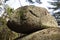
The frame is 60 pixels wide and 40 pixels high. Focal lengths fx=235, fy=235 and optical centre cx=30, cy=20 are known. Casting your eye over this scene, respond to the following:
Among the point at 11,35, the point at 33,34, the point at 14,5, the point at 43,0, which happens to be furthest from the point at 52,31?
the point at 43,0

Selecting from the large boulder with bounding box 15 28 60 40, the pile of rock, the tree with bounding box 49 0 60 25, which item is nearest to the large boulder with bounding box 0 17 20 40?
the pile of rock

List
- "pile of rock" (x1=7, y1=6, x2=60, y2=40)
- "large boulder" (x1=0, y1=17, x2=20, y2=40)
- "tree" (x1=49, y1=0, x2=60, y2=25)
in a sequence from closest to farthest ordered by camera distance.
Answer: "pile of rock" (x1=7, y1=6, x2=60, y2=40)
"large boulder" (x1=0, y1=17, x2=20, y2=40)
"tree" (x1=49, y1=0, x2=60, y2=25)

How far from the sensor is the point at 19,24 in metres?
4.59

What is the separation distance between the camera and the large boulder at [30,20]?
14.8 ft

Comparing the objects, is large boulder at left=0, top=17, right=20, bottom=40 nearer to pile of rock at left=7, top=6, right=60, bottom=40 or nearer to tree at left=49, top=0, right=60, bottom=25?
pile of rock at left=7, top=6, right=60, bottom=40

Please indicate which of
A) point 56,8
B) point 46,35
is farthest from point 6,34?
point 56,8

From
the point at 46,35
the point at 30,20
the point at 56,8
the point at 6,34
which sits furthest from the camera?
the point at 56,8

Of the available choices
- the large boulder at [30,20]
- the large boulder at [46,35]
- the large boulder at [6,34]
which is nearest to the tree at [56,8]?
the large boulder at [6,34]

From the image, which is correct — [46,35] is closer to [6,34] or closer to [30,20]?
[30,20]

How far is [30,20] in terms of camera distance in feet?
14.7

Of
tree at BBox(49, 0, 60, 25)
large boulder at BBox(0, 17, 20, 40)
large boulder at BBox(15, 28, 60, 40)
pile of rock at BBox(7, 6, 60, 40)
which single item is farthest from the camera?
tree at BBox(49, 0, 60, 25)

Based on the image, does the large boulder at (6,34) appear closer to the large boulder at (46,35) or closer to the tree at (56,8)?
the large boulder at (46,35)

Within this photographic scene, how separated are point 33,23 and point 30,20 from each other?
9cm

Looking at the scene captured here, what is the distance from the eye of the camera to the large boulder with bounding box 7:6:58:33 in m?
4.52
